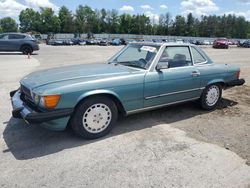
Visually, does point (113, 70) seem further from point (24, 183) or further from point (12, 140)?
point (24, 183)

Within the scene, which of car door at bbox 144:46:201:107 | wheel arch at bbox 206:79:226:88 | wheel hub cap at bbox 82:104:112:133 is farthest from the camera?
wheel arch at bbox 206:79:226:88

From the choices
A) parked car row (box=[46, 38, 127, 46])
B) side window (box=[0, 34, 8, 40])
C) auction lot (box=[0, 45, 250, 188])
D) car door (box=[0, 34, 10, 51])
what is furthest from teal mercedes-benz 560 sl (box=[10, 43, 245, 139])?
parked car row (box=[46, 38, 127, 46])

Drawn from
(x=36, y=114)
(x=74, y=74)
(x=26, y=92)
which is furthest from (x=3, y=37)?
(x=36, y=114)

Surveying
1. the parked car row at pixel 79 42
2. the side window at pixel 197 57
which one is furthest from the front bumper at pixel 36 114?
the parked car row at pixel 79 42

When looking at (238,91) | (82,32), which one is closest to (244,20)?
(82,32)

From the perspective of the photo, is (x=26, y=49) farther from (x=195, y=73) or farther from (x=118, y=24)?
(x=118, y=24)

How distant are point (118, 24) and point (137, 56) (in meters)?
112

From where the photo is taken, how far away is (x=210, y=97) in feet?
19.2

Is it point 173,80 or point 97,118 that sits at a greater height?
point 173,80

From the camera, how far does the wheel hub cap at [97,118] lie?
13.8 ft

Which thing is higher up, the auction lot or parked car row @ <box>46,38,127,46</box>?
parked car row @ <box>46,38,127,46</box>

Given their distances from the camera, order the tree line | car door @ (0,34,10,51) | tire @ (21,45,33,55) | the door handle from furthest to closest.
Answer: the tree line
tire @ (21,45,33,55)
car door @ (0,34,10,51)
the door handle

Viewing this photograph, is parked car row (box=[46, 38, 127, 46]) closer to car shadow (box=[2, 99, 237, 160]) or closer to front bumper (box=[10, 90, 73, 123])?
car shadow (box=[2, 99, 237, 160])

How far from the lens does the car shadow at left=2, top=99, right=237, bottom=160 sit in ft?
12.9
